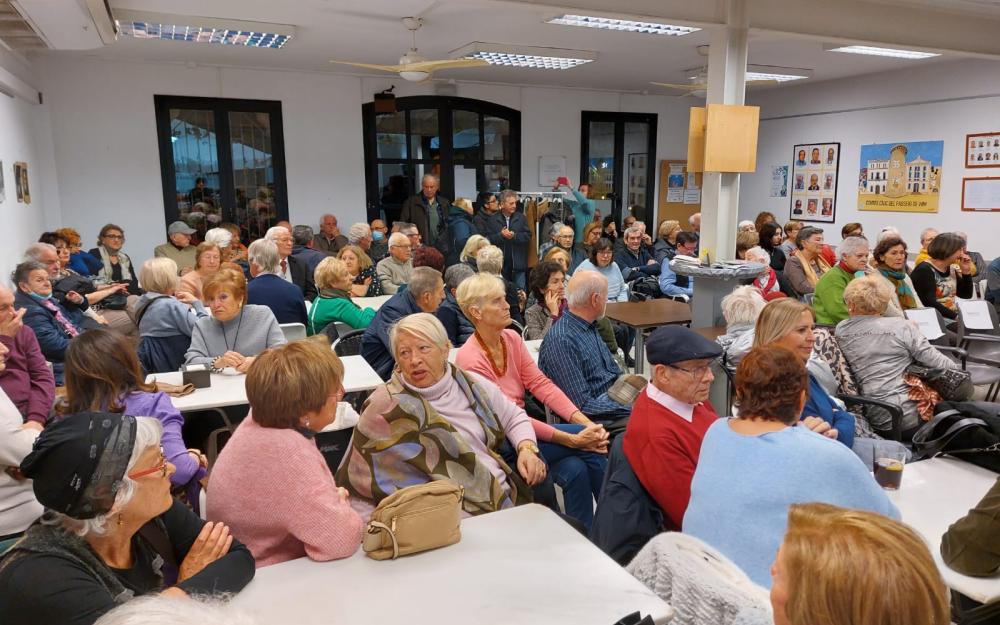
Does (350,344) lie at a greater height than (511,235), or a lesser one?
lesser

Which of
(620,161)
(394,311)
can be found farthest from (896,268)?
(620,161)

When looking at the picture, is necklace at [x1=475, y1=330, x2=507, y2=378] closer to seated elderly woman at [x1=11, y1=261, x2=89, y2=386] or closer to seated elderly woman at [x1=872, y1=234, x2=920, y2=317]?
seated elderly woman at [x1=11, y1=261, x2=89, y2=386]

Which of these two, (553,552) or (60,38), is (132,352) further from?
(60,38)

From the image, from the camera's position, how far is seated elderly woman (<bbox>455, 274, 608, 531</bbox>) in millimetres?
2863

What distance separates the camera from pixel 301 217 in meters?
9.93

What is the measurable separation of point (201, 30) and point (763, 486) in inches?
269

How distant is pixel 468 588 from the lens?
1569 millimetres

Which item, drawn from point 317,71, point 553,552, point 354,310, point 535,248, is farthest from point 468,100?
point 553,552

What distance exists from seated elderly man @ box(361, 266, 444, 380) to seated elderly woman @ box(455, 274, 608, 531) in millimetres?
673

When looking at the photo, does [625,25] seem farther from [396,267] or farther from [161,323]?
[161,323]

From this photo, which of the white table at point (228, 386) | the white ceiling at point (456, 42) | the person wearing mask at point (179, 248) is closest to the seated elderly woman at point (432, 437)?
the white table at point (228, 386)

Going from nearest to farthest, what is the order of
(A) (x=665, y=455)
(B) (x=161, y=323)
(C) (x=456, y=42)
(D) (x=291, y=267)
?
(A) (x=665, y=455), (B) (x=161, y=323), (D) (x=291, y=267), (C) (x=456, y=42)

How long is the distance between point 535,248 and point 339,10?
4157 millimetres

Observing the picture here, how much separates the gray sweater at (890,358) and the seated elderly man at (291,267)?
453cm
